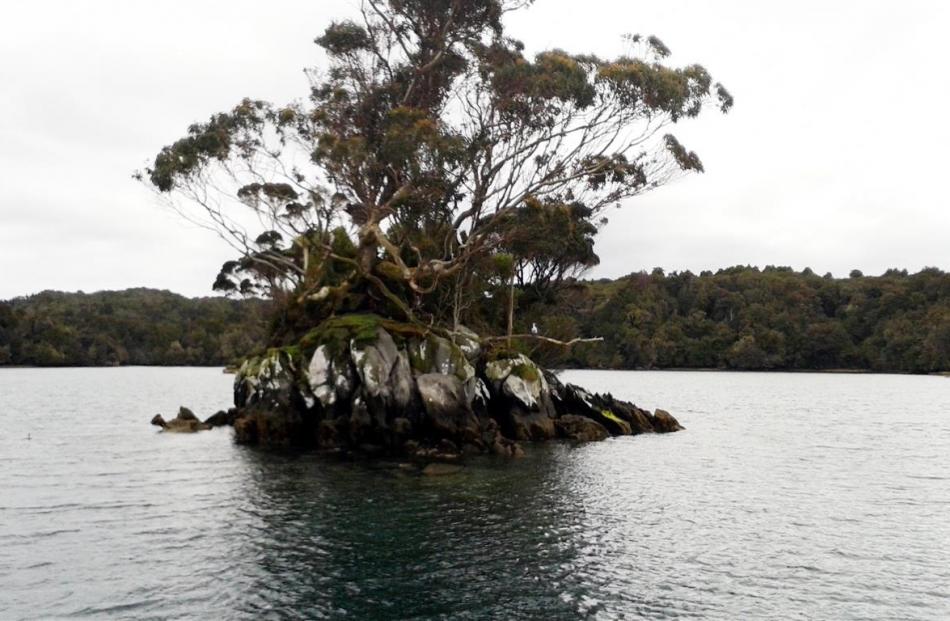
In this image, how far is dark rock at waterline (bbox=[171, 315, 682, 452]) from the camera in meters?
41.0

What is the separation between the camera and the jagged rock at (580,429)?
4803 cm

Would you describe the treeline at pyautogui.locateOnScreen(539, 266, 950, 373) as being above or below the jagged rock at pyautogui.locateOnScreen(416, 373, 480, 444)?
above

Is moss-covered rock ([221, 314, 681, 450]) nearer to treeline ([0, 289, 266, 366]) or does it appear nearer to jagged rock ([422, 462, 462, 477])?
jagged rock ([422, 462, 462, 477])

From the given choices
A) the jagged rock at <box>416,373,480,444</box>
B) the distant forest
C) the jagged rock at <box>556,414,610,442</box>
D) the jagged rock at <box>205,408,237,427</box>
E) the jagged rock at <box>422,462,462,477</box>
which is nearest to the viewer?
the jagged rock at <box>422,462,462,477</box>

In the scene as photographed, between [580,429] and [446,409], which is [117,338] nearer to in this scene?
[580,429]

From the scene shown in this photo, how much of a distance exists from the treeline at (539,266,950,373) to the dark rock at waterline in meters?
111

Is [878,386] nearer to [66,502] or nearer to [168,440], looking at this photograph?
[168,440]

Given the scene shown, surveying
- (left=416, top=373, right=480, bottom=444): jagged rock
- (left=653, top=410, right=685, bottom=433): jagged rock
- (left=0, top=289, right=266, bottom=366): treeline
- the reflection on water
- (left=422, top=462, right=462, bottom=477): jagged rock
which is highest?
(left=0, top=289, right=266, bottom=366): treeline

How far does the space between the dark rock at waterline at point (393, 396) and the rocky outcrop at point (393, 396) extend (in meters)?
0.06

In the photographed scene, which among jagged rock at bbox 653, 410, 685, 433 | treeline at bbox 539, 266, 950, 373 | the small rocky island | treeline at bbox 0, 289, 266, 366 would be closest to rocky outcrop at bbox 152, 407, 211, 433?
the small rocky island

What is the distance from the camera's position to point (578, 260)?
213 feet

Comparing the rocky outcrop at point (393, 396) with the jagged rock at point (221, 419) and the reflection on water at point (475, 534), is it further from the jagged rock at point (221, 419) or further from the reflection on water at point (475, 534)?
the jagged rock at point (221, 419)

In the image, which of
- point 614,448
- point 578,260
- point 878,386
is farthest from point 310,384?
point 878,386

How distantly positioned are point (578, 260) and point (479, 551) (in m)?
47.1
